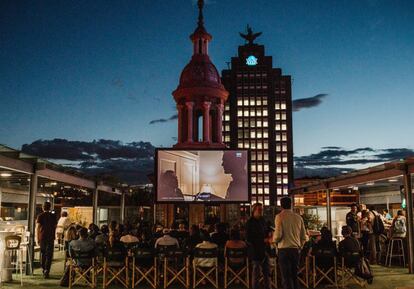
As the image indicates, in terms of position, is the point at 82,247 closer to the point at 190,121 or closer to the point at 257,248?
the point at 257,248

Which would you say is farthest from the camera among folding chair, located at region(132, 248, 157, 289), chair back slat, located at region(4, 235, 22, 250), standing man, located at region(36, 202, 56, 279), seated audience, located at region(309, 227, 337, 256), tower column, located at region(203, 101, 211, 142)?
tower column, located at region(203, 101, 211, 142)

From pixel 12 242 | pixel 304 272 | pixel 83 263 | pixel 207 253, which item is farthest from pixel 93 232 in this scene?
pixel 304 272

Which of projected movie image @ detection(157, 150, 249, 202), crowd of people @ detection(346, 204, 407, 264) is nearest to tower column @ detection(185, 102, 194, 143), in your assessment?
projected movie image @ detection(157, 150, 249, 202)

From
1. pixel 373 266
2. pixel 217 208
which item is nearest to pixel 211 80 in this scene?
pixel 217 208

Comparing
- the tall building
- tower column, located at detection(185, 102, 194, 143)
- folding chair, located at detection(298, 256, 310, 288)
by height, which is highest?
the tall building

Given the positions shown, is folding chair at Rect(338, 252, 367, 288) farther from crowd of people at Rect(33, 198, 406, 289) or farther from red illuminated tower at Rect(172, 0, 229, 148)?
red illuminated tower at Rect(172, 0, 229, 148)

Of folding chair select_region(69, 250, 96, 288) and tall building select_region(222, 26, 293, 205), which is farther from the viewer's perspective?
tall building select_region(222, 26, 293, 205)

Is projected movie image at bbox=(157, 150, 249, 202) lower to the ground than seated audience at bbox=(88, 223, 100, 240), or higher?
higher

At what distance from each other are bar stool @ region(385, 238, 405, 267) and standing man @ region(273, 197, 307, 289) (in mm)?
7819

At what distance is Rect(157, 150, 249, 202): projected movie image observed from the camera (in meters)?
19.2

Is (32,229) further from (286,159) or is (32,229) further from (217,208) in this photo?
(286,159)

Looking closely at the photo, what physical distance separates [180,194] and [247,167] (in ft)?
10.3

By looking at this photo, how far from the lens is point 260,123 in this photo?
11325cm

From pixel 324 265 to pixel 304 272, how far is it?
1.84 ft
